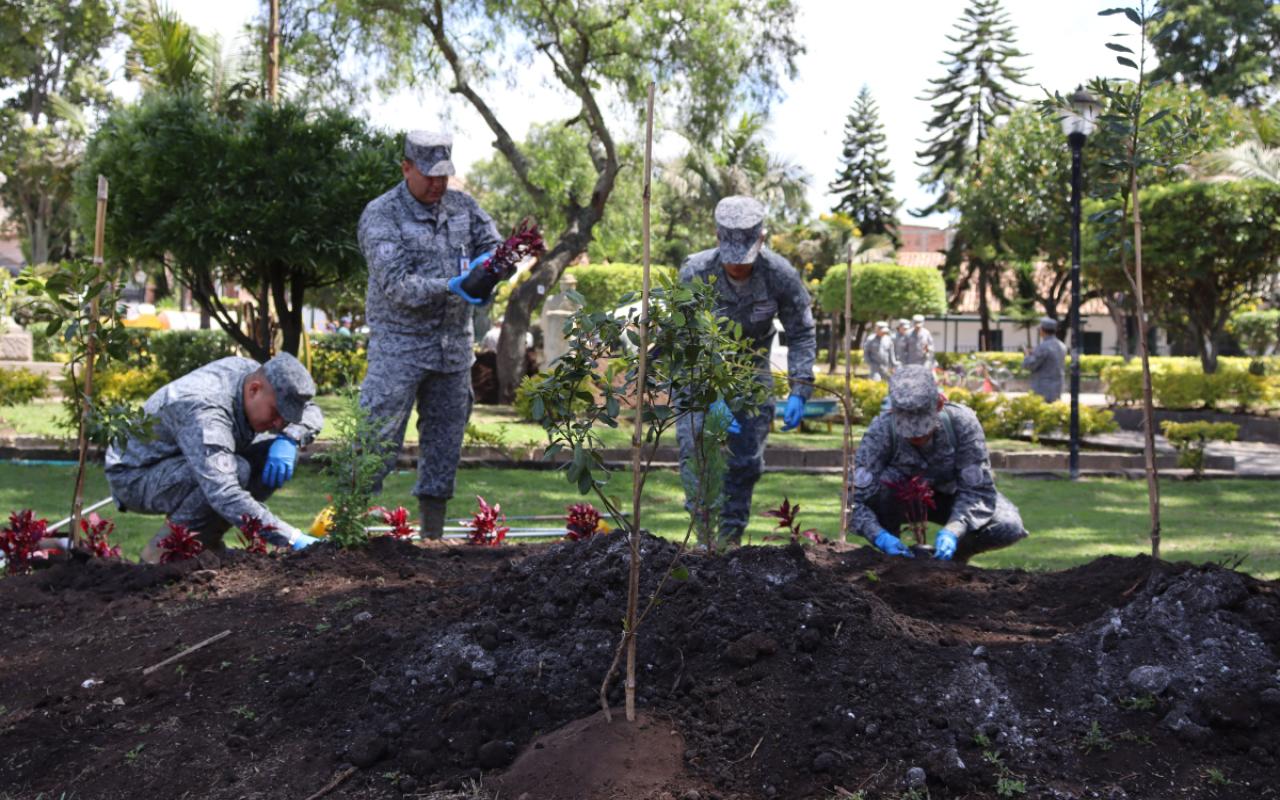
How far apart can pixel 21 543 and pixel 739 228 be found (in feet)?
11.3

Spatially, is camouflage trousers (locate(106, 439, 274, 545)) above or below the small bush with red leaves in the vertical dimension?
above

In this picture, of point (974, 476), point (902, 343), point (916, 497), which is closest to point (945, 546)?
point (916, 497)

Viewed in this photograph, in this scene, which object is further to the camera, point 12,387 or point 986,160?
point 986,160

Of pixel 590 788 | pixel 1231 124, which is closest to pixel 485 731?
pixel 590 788

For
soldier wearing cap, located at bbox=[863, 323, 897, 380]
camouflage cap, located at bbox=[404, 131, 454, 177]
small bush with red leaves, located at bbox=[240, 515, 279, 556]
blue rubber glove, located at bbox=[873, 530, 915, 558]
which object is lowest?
blue rubber glove, located at bbox=[873, 530, 915, 558]

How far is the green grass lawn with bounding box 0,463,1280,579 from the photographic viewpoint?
7.12 meters

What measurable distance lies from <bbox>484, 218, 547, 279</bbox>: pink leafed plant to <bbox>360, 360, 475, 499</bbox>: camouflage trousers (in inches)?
32.0

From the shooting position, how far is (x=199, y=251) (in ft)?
35.3

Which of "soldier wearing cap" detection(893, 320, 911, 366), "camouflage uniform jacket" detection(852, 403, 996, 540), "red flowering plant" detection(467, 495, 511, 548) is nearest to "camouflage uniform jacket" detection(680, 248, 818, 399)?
"camouflage uniform jacket" detection(852, 403, 996, 540)

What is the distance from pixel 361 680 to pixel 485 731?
0.54 metres

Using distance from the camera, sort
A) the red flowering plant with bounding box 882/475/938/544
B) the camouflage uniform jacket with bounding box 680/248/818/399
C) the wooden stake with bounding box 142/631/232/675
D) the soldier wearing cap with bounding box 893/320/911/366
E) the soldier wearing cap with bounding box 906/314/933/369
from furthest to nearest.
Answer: the soldier wearing cap with bounding box 893/320/911/366
the soldier wearing cap with bounding box 906/314/933/369
the camouflage uniform jacket with bounding box 680/248/818/399
the red flowering plant with bounding box 882/475/938/544
the wooden stake with bounding box 142/631/232/675

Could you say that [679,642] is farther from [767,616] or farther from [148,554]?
[148,554]

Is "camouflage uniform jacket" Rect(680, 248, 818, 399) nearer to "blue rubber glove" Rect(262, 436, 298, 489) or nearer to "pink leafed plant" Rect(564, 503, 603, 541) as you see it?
"pink leafed plant" Rect(564, 503, 603, 541)

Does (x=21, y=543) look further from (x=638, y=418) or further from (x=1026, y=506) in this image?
(x=1026, y=506)
